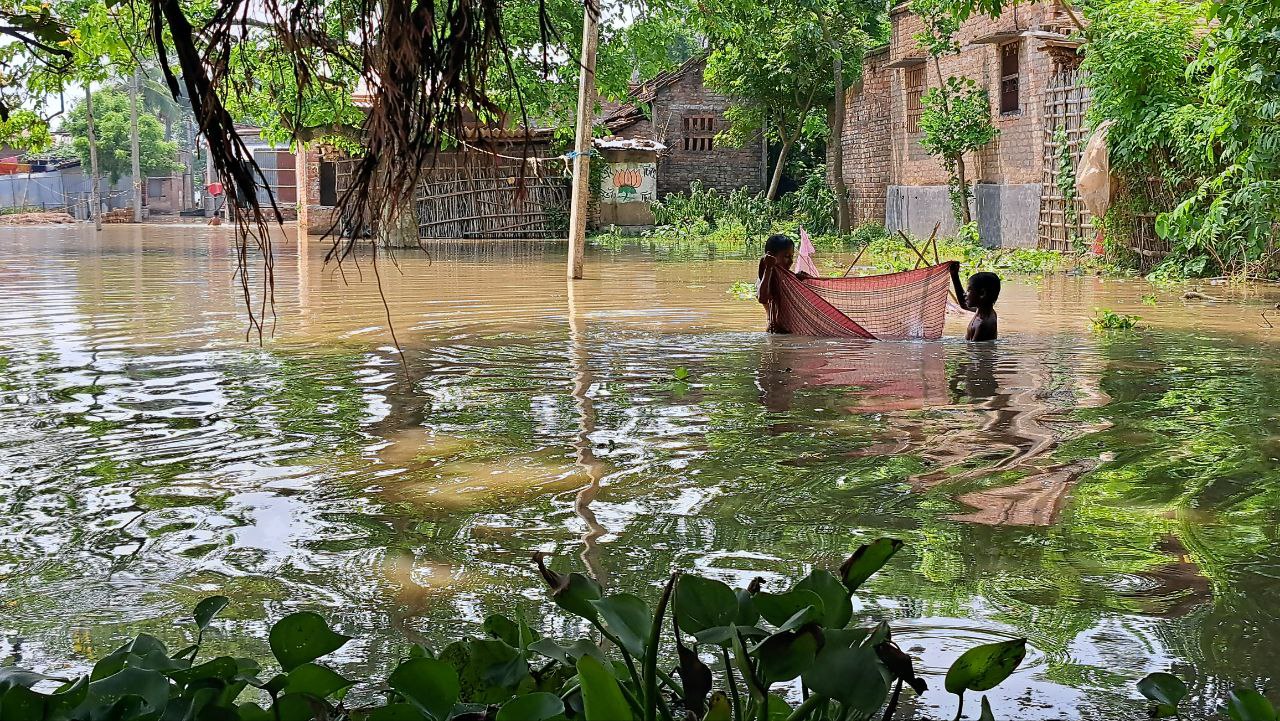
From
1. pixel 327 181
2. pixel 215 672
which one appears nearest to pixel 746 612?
pixel 215 672

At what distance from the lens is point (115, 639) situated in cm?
323

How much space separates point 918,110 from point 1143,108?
9.90 m

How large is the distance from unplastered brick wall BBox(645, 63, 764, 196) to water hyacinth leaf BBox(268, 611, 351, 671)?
31.6m

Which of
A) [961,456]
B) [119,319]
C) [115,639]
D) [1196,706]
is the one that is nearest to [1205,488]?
Result: [961,456]

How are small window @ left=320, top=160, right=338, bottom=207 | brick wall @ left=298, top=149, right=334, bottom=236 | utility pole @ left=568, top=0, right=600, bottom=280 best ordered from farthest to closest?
small window @ left=320, top=160, right=338, bottom=207
brick wall @ left=298, top=149, right=334, bottom=236
utility pole @ left=568, top=0, right=600, bottom=280

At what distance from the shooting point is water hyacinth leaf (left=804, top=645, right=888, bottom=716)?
5.41ft

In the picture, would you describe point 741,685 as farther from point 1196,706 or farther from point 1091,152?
point 1091,152

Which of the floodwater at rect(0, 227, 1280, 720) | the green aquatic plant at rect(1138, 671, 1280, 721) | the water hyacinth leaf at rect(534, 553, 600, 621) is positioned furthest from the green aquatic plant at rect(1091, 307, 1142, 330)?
the water hyacinth leaf at rect(534, 553, 600, 621)

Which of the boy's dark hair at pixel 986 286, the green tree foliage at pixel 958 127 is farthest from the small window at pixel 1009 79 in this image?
the boy's dark hair at pixel 986 286

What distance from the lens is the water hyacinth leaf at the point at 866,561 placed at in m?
1.80

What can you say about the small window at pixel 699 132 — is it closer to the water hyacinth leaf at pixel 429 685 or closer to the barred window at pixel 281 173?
the barred window at pixel 281 173

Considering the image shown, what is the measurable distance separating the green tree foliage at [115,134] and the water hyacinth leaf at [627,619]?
165ft

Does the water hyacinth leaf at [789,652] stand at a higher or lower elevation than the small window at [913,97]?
lower

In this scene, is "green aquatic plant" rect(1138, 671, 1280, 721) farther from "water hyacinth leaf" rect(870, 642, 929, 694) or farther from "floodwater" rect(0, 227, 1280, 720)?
"floodwater" rect(0, 227, 1280, 720)
